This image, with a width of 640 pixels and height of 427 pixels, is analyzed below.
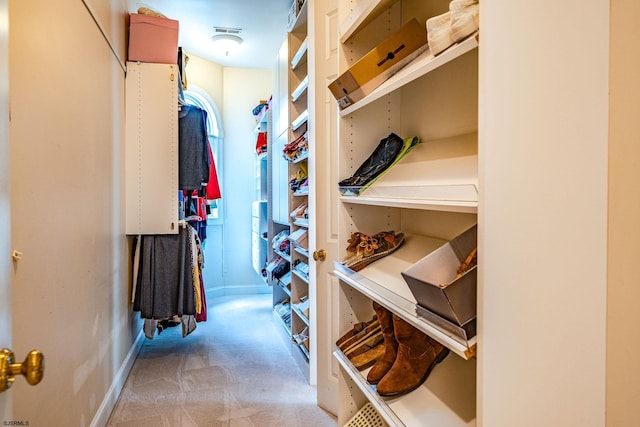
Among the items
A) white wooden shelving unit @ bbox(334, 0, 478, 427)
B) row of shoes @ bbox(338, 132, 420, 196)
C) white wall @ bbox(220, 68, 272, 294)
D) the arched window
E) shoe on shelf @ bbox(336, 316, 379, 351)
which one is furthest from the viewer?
white wall @ bbox(220, 68, 272, 294)

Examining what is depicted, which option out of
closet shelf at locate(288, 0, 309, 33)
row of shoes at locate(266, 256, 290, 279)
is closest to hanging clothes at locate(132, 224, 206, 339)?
row of shoes at locate(266, 256, 290, 279)

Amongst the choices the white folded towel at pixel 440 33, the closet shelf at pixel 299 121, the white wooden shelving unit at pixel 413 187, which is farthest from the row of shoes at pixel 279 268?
the white folded towel at pixel 440 33

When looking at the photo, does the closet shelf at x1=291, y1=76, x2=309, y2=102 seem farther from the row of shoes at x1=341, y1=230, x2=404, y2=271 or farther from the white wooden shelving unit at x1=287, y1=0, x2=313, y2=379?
the row of shoes at x1=341, y1=230, x2=404, y2=271

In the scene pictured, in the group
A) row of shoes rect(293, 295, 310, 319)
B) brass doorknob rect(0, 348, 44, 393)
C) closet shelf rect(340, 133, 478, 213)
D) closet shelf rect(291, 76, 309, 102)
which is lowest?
row of shoes rect(293, 295, 310, 319)

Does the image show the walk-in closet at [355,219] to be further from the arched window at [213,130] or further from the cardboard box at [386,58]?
the arched window at [213,130]

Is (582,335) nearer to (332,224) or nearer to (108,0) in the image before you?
(332,224)

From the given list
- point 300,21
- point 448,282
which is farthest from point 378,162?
point 300,21

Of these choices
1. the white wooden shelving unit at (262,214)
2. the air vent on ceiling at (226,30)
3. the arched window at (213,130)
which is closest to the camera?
the air vent on ceiling at (226,30)

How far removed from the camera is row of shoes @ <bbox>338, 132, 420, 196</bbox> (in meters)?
1.37

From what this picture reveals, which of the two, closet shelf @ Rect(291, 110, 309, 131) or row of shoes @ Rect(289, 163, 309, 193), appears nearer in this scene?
closet shelf @ Rect(291, 110, 309, 131)

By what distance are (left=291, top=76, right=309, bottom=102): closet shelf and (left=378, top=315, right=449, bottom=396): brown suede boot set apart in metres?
1.91

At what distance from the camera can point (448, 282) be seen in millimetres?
929

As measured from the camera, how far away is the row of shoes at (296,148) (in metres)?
2.74

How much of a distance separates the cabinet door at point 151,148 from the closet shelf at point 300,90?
33.9 inches
